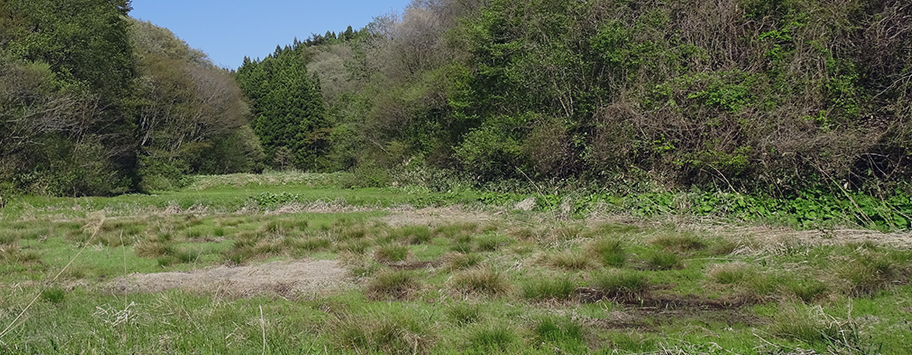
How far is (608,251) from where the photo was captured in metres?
6.94

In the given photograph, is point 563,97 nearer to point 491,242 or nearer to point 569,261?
point 491,242

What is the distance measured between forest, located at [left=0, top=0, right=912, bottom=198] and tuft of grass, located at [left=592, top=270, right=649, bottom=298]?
22.8 ft

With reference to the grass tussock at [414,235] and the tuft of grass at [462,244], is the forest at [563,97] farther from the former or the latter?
the grass tussock at [414,235]

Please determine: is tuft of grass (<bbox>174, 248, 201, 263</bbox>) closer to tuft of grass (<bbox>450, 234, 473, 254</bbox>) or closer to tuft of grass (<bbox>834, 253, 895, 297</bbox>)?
tuft of grass (<bbox>450, 234, 473, 254</bbox>)

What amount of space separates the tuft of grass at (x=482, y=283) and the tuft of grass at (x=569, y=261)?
3.61 feet

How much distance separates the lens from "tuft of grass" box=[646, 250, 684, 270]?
6410 millimetres

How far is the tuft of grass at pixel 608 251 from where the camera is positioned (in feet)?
21.8

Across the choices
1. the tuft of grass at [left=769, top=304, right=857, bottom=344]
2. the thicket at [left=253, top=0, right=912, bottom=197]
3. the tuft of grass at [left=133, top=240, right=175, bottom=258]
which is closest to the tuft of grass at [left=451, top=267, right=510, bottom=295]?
the tuft of grass at [left=769, top=304, right=857, bottom=344]

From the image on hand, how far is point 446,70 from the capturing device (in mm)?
27281

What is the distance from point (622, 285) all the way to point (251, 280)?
159 inches

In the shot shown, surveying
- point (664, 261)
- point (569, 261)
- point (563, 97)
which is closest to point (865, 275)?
point (664, 261)

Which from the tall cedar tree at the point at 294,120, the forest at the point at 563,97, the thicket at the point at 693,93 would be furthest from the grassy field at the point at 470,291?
the tall cedar tree at the point at 294,120

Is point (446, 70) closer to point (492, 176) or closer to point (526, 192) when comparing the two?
point (492, 176)

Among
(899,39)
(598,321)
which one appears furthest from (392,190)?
(598,321)
